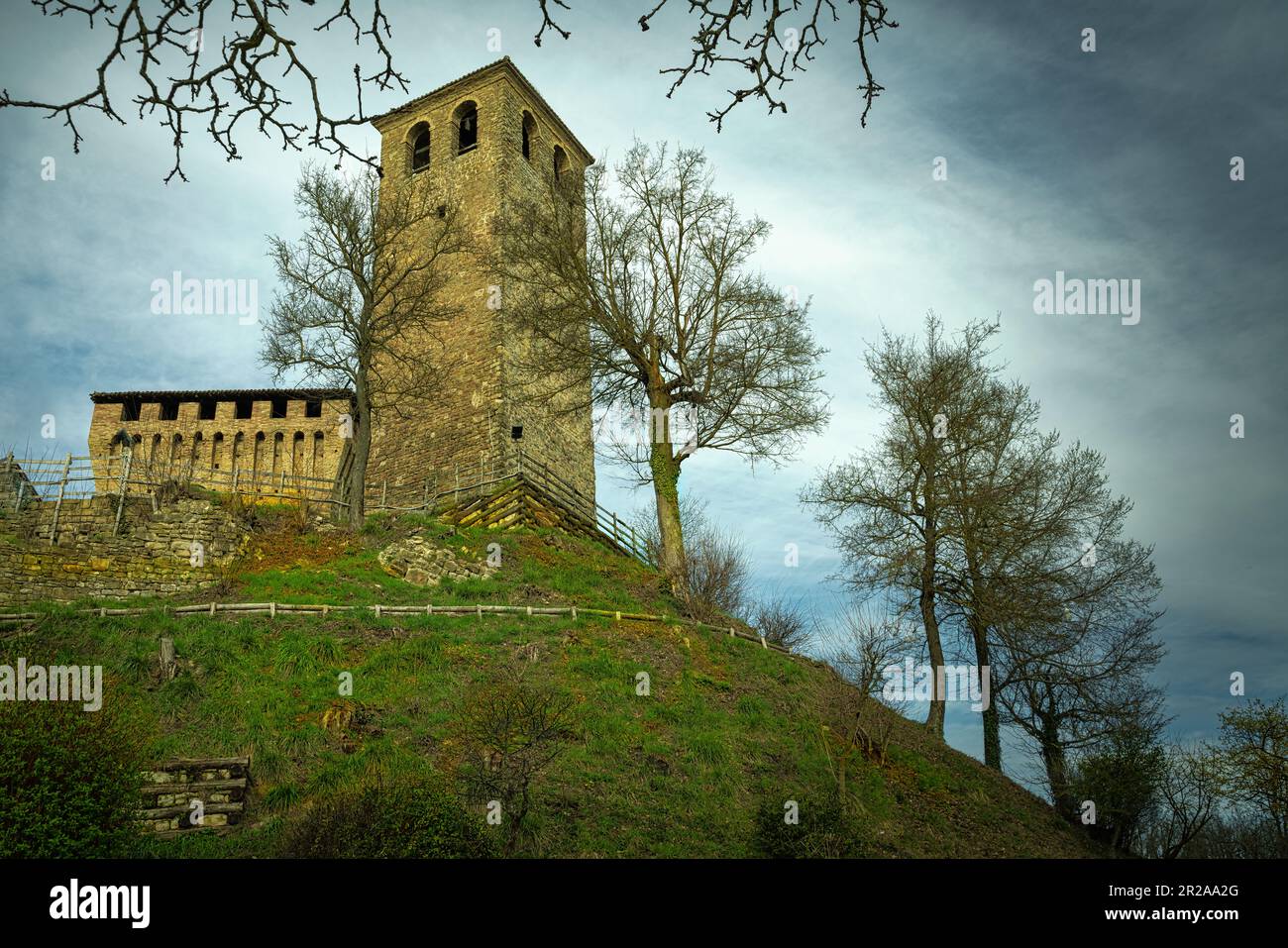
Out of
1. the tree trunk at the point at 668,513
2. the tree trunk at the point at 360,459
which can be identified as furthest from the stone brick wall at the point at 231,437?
the tree trunk at the point at 668,513

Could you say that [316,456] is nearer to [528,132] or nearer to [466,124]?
[466,124]

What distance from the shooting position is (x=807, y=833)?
1030 centimetres

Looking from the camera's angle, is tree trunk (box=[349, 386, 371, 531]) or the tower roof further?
the tower roof

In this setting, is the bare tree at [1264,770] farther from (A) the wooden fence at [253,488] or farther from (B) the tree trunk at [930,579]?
(A) the wooden fence at [253,488]

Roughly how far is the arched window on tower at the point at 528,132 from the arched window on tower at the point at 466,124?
1.77 metres

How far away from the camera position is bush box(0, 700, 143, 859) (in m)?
7.93

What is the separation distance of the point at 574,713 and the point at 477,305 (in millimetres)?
19173

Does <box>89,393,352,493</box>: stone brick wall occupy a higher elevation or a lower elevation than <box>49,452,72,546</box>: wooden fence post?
higher

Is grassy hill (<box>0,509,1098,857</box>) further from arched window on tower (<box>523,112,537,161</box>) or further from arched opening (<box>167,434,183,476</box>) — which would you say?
arched window on tower (<box>523,112,537,161</box>)

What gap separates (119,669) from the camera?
13.4 meters

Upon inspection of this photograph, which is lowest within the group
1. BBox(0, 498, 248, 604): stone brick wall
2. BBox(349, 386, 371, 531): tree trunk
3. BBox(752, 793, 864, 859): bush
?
BBox(752, 793, 864, 859): bush

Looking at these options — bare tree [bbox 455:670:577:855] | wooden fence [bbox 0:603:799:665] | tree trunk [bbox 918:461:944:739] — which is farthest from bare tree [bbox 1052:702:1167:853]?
bare tree [bbox 455:670:577:855]

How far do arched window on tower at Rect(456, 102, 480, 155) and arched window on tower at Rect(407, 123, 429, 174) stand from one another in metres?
1.55
